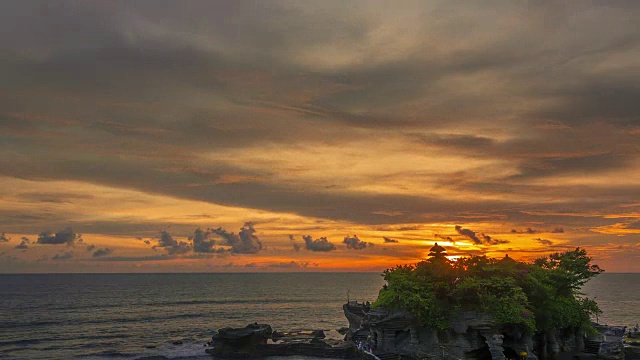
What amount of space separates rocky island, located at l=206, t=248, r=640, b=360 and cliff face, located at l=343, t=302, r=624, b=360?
13cm

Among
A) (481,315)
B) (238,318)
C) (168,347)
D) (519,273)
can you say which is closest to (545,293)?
→ (519,273)

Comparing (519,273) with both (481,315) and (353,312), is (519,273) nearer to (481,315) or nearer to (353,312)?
(481,315)

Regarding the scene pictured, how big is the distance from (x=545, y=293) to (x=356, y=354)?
1146 inches

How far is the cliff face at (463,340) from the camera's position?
223 feet

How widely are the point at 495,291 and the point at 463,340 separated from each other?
7.82 m

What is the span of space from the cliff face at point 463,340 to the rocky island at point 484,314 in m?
0.13

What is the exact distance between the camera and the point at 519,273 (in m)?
74.5

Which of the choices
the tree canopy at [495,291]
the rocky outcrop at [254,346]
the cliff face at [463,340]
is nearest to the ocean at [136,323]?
the rocky outcrop at [254,346]

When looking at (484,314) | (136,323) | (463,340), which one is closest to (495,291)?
(484,314)

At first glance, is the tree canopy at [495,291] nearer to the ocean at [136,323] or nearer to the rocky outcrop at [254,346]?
the rocky outcrop at [254,346]

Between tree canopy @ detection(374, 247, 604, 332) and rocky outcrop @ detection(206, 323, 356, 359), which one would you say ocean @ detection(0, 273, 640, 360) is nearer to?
rocky outcrop @ detection(206, 323, 356, 359)

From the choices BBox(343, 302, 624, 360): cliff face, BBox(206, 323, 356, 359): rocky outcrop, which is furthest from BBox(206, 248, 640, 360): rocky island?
BBox(206, 323, 356, 359): rocky outcrop

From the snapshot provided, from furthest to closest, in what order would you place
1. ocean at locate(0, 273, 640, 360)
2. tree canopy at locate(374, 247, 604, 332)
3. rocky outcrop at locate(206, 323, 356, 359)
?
ocean at locate(0, 273, 640, 360)
rocky outcrop at locate(206, 323, 356, 359)
tree canopy at locate(374, 247, 604, 332)

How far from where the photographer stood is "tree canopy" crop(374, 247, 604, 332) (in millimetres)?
67875
